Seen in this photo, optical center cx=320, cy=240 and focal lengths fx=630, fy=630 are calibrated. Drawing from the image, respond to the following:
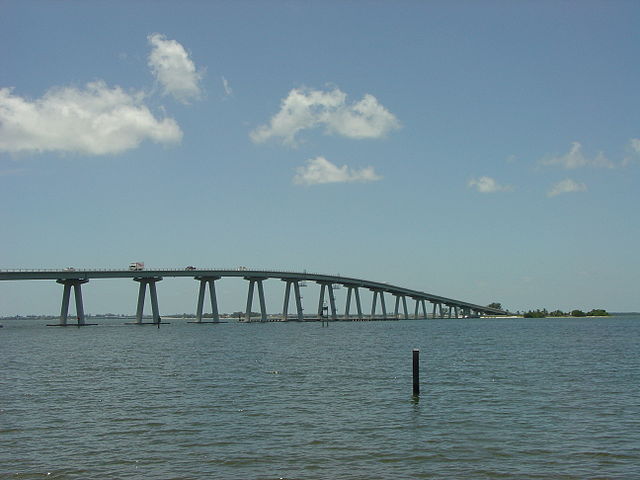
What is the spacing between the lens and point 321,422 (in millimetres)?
25234

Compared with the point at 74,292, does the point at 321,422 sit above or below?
below

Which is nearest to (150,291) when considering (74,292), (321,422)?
(74,292)

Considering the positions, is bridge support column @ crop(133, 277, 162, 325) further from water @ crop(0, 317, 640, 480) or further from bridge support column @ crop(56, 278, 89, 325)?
water @ crop(0, 317, 640, 480)

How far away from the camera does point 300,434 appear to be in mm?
23203

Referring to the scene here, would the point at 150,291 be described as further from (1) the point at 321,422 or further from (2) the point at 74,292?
(1) the point at 321,422

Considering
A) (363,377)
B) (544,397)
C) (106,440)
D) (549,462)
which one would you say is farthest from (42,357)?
(549,462)

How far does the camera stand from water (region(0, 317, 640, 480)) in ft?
62.6

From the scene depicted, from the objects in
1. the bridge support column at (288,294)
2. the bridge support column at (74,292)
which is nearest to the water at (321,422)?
the bridge support column at (74,292)

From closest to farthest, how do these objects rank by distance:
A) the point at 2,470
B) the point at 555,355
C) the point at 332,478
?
1. the point at 332,478
2. the point at 2,470
3. the point at 555,355

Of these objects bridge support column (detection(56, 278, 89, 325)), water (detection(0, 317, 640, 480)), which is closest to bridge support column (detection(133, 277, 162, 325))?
bridge support column (detection(56, 278, 89, 325))

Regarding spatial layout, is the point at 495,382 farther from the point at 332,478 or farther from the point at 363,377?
the point at 332,478

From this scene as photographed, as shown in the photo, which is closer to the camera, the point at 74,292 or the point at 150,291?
the point at 74,292

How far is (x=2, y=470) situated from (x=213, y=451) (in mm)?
6348

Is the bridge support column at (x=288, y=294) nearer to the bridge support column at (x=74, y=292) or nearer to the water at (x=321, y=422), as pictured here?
the bridge support column at (x=74, y=292)
